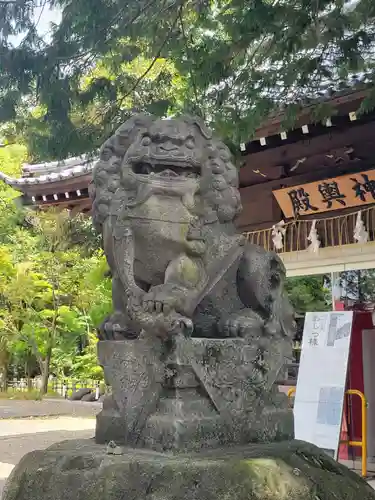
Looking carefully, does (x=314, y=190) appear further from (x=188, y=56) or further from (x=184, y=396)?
(x=184, y=396)

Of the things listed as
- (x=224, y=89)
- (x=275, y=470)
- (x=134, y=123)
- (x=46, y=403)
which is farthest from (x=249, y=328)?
(x=46, y=403)

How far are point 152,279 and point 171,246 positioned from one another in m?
0.19

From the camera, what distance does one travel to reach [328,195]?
24.8 feet

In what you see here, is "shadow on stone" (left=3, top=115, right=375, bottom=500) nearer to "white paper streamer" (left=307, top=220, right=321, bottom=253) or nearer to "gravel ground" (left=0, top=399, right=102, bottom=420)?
"white paper streamer" (left=307, top=220, right=321, bottom=253)

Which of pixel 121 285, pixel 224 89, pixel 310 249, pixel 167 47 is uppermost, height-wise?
pixel 167 47

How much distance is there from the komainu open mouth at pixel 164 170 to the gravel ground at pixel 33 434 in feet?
14.4

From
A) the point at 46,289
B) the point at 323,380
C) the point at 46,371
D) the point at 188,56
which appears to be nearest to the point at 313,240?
the point at 323,380

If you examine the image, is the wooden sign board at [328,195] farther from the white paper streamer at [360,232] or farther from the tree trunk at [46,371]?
the tree trunk at [46,371]

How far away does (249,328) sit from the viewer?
2793 millimetres

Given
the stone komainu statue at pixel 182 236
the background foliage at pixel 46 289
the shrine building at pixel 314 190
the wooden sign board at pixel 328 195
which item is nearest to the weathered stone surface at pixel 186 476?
the stone komainu statue at pixel 182 236

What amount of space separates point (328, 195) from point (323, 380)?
7.86ft

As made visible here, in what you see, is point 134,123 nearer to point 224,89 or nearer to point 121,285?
point 121,285

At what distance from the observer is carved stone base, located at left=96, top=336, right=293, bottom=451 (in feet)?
8.28

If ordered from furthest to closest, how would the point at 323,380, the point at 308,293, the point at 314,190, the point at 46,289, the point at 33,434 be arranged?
1. the point at 46,289
2. the point at 308,293
3. the point at 33,434
4. the point at 314,190
5. the point at 323,380
